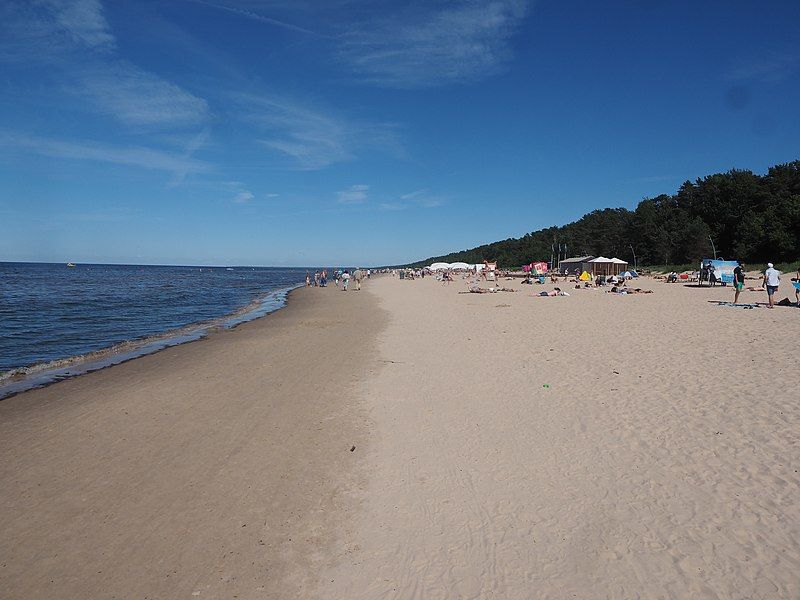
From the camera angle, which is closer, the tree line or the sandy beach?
the sandy beach

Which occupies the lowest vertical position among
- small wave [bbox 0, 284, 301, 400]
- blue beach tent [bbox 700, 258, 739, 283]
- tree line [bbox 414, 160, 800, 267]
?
small wave [bbox 0, 284, 301, 400]

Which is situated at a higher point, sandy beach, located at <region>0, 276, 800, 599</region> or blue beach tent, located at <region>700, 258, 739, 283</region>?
blue beach tent, located at <region>700, 258, 739, 283</region>

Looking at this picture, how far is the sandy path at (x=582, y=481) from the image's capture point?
11.4 ft

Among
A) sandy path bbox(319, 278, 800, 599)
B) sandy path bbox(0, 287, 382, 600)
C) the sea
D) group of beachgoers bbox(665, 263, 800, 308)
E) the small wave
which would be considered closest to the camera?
sandy path bbox(319, 278, 800, 599)

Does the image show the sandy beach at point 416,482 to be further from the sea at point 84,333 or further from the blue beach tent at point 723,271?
the blue beach tent at point 723,271

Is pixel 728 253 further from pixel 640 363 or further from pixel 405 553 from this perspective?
pixel 405 553

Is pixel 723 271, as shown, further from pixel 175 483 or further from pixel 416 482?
pixel 175 483

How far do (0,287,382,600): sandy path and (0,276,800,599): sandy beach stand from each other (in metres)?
0.03

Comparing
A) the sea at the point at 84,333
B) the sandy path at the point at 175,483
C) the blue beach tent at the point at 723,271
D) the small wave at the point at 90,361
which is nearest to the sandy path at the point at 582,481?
the sandy path at the point at 175,483

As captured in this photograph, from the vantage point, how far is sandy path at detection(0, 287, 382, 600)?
3.63m

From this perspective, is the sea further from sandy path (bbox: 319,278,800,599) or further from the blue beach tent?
the blue beach tent

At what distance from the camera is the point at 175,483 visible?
5.07m

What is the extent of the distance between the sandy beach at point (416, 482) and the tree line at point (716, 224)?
47.8 m

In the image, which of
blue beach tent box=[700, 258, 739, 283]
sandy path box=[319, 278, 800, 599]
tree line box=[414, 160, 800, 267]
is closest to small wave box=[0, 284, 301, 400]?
sandy path box=[319, 278, 800, 599]
